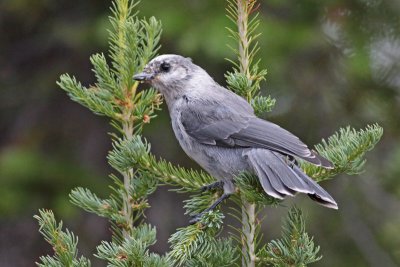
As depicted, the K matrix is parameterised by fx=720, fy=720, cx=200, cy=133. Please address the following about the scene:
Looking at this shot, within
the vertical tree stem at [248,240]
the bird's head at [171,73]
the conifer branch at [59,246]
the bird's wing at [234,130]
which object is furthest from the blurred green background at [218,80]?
the conifer branch at [59,246]

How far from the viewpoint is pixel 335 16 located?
5.41 metres

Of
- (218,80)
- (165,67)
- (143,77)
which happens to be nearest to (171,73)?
(165,67)

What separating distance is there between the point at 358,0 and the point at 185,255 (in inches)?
130

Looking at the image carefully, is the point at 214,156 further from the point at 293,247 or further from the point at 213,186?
the point at 293,247

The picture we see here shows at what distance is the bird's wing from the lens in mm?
3449

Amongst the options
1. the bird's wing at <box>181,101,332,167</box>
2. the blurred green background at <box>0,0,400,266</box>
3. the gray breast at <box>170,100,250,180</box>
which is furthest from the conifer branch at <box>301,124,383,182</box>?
the blurred green background at <box>0,0,400,266</box>

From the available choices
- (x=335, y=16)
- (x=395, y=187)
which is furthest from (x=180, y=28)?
(x=395, y=187)

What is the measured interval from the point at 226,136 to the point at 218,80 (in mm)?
2481

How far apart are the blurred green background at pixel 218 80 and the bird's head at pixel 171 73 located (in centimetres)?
90

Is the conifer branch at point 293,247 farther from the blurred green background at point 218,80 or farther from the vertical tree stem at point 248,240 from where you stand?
the blurred green background at point 218,80

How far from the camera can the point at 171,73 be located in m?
4.20

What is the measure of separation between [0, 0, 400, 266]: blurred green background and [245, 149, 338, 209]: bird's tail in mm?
1879

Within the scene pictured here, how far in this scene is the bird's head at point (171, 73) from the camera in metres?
4.09

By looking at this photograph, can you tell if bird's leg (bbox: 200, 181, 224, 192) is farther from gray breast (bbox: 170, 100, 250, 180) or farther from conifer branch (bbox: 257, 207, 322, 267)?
conifer branch (bbox: 257, 207, 322, 267)
